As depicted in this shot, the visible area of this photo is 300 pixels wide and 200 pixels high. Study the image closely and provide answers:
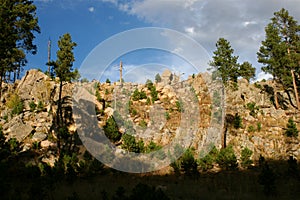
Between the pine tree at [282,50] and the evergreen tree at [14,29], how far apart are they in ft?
93.8

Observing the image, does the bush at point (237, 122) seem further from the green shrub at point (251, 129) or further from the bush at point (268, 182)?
the bush at point (268, 182)

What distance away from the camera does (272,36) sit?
3459 cm

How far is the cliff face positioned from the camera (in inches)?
966

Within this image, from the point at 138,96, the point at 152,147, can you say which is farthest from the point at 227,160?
the point at 138,96

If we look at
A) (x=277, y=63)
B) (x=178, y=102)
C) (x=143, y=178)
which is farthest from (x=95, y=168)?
(x=277, y=63)

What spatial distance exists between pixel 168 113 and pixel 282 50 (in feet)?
55.2

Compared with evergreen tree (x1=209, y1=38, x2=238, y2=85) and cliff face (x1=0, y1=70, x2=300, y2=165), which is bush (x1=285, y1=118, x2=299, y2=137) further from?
evergreen tree (x1=209, y1=38, x2=238, y2=85)

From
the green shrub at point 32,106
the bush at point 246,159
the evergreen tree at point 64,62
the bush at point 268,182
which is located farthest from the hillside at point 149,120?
the bush at point 268,182

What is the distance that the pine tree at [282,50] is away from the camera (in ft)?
107

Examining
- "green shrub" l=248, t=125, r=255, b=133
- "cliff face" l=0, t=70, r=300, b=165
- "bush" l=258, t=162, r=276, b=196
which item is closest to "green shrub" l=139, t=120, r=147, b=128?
"cliff face" l=0, t=70, r=300, b=165

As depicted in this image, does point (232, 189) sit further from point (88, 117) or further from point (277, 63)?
point (277, 63)

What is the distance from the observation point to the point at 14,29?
19062mm

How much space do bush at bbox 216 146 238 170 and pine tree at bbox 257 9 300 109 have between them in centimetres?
1651

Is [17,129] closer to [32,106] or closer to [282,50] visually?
[32,106]
